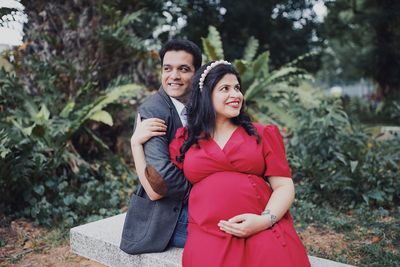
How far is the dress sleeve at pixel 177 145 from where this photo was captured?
7.18ft

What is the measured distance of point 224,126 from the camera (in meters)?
2.14

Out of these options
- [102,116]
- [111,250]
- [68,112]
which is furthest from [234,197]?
[68,112]

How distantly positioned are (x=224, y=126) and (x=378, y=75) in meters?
11.4

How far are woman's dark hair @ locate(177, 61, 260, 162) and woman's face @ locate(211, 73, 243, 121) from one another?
22 millimetres

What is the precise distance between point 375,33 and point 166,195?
11464 millimetres

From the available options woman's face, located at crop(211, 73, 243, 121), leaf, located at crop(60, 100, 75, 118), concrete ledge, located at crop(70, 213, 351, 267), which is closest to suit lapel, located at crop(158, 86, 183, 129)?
woman's face, located at crop(211, 73, 243, 121)

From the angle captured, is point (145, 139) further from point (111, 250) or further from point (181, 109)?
point (111, 250)

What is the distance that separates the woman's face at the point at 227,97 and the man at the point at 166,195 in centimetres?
38

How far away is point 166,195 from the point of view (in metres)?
Result: 2.25

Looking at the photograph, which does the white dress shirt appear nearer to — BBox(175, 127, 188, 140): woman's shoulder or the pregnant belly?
BBox(175, 127, 188, 140): woman's shoulder

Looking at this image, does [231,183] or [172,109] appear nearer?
[231,183]

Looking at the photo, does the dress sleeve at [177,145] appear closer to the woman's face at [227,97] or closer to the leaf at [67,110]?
the woman's face at [227,97]

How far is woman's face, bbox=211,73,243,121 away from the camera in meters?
2.04

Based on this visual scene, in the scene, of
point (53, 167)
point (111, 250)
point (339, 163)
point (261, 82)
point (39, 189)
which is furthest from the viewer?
point (261, 82)
